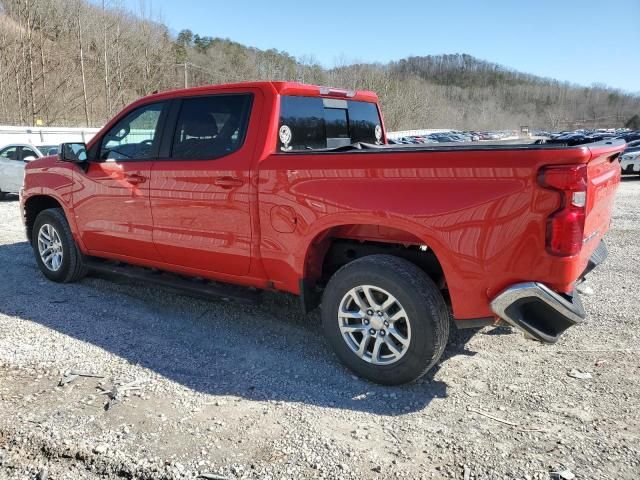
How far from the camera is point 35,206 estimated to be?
6035 mm

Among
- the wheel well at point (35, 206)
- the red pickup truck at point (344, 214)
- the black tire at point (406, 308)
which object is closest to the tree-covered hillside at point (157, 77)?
the wheel well at point (35, 206)

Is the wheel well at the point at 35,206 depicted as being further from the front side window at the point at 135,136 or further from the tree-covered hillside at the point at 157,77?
the tree-covered hillside at the point at 157,77

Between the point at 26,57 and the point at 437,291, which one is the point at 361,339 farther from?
the point at 26,57

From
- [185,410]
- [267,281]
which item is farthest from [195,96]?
[185,410]

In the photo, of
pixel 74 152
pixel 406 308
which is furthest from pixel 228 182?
pixel 74 152

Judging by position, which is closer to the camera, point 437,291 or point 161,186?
point 437,291

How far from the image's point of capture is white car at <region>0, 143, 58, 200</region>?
43.2 feet

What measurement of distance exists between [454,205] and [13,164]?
13.5 m

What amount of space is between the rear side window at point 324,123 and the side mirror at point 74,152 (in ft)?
7.60

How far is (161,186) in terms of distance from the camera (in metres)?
4.46

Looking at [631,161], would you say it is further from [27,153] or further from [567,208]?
[27,153]

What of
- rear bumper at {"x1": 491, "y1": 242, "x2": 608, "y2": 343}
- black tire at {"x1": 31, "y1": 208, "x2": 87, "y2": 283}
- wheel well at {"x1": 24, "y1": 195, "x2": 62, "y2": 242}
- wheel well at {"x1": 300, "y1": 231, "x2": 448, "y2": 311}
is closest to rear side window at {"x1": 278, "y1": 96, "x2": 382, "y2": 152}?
wheel well at {"x1": 300, "y1": 231, "x2": 448, "y2": 311}

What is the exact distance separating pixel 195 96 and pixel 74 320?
7.37 ft

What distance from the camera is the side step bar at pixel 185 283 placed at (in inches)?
167
